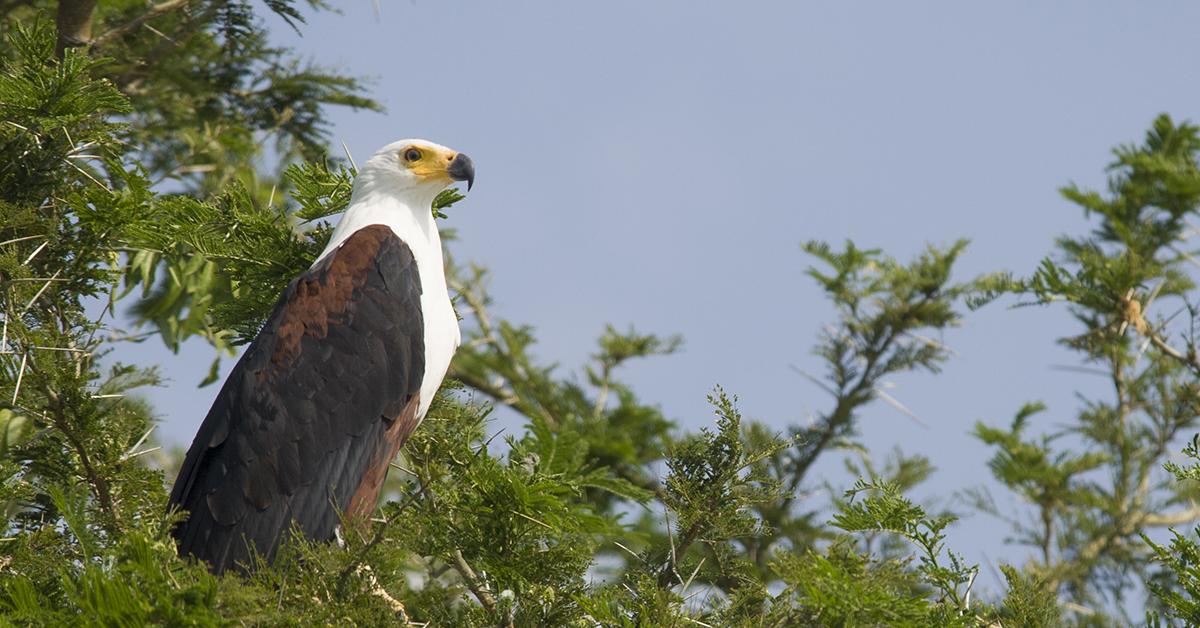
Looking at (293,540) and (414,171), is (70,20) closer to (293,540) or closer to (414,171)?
(414,171)

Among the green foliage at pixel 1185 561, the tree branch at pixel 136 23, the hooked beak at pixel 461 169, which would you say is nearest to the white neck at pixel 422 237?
the hooked beak at pixel 461 169

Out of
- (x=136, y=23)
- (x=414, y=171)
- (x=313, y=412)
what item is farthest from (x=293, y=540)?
(x=136, y=23)

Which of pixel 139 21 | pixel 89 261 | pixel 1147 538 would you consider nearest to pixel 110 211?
pixel 89 261

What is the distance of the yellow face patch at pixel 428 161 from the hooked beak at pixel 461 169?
2 cm

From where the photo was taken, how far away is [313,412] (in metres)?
4.59

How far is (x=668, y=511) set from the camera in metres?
3.64

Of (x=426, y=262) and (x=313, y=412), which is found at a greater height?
(x=426, y=262)

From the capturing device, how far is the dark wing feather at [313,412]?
14.5 ft

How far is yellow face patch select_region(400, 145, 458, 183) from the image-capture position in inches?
204

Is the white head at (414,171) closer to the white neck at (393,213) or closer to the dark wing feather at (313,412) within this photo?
the white neck at (393,213)

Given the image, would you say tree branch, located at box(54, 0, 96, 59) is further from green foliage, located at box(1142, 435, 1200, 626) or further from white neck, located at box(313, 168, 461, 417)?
green foliage, located at box(1142, 435, 1200, 626)

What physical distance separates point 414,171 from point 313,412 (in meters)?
1.12

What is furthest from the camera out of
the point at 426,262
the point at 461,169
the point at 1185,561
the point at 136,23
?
the point at 136,23

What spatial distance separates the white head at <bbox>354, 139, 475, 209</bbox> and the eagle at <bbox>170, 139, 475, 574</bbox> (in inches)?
9.9
